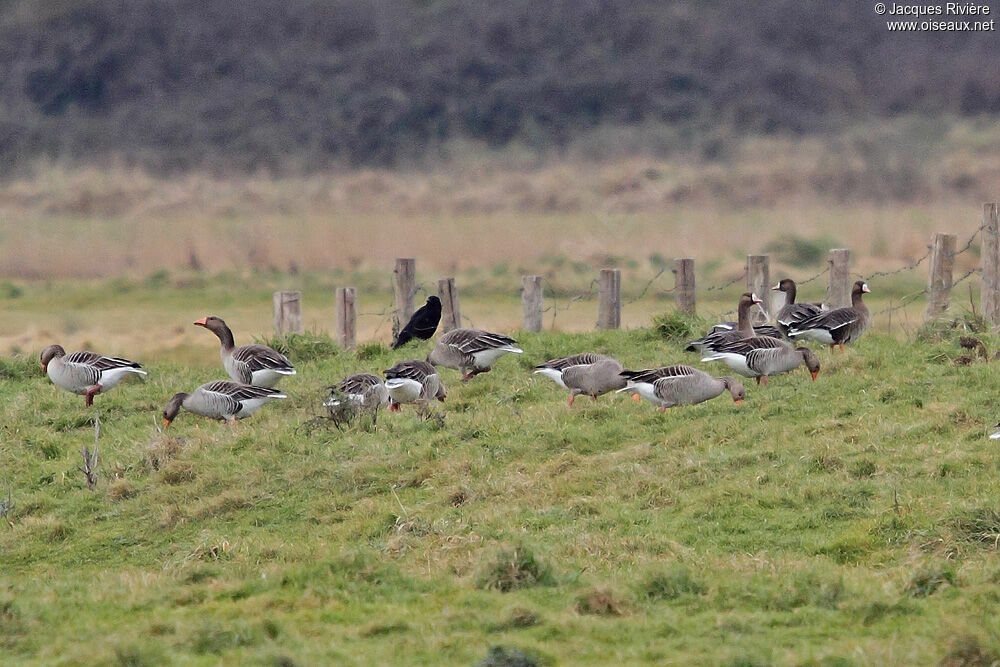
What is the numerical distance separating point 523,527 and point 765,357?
6148 mm

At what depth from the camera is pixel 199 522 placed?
12.2 metres

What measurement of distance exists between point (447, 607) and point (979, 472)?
18.9 feet

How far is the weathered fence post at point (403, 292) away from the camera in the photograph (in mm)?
22828

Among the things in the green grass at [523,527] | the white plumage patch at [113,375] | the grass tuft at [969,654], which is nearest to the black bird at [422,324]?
the green grass at [523,527]

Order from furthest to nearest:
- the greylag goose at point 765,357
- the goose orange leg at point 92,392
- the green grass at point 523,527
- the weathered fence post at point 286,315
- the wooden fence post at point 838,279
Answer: the weathered fence post at point 286,315, the wooden fence post at point 838,279, the goose orange leg at point 92,392, the greylag goose at point 765,357, the green grass at point 523,527

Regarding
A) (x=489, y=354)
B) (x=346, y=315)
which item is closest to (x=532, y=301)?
(x=346, y=315)

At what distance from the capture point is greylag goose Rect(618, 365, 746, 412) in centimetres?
1512

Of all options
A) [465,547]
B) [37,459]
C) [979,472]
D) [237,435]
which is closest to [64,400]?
[37,459]

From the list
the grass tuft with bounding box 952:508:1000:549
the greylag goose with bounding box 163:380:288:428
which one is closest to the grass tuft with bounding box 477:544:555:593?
the grass tuft with bounding box 952:508:1000:549

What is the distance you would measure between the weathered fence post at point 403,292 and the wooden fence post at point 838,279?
24.3 ft

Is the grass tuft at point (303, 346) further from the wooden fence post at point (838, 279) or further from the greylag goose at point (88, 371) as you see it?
the wooden fence post at point (838, 279)

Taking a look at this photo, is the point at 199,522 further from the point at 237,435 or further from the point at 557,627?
the point at 557,627

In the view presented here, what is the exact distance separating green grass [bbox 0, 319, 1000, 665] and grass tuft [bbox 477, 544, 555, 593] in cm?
2

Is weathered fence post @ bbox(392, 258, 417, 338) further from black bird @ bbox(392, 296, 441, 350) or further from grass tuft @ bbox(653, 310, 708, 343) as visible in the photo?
grass tuft @ bbox(653, 310, 708, 343)
